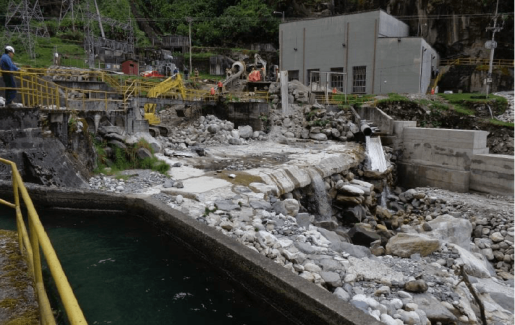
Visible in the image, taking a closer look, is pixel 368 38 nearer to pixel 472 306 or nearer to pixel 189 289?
pixel 472 306

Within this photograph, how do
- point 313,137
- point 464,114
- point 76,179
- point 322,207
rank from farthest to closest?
point 464,114 → point 313,137 → point 322,207 → point 76,179

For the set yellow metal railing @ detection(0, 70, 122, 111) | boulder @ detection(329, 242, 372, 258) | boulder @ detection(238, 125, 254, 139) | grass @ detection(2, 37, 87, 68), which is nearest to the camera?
boulder @ detection(329, 242, 372, 258)

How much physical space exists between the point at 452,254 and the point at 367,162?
8929mm

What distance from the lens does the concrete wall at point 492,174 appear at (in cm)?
1536

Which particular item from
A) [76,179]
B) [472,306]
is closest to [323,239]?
[472,306]

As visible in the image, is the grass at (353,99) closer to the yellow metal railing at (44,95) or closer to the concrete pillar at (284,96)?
the concrete pillar at (284,96)

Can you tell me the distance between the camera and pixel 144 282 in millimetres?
5621

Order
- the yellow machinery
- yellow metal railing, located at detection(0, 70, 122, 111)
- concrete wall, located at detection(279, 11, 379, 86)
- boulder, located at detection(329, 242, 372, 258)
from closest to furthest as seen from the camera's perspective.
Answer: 1. boulder, located at detection(329, 242, 372, 258)
2. yellow metal railing, located at detection(0, 70, 122, 111)
3. the yellow machinery
4. concrete wall, located at detection(279, 11, 379, 86)

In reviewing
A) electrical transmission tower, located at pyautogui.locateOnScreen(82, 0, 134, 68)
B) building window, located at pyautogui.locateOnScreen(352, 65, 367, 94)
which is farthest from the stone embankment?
electrical transmission tower, located at pyautogui.locateOnScreen(82, 0, 134, 68)

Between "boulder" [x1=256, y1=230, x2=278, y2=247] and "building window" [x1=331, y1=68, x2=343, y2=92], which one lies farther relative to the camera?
"building window" [x1=331, y1=68, x2=343, y2=92]

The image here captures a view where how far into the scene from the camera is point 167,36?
48438 millimetres

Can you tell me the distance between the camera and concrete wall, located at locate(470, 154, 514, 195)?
1536cm

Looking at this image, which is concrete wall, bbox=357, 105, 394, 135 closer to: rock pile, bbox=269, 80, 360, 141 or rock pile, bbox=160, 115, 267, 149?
rock pile, bbox=269, 80, 360, 141

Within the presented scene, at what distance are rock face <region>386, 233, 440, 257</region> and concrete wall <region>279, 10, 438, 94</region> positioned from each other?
22.4 m
